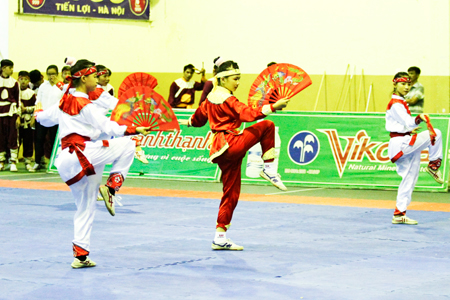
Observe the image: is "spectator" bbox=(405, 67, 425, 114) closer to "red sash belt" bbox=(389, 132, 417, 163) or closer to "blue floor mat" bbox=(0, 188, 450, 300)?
"blue floor mat" bbox=(0, 188, 450, 300)

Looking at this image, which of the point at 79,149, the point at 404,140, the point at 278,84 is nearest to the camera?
the point at 79,149

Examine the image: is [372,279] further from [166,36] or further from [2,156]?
[166,36]

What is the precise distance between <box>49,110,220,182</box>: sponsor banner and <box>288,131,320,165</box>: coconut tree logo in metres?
1.70

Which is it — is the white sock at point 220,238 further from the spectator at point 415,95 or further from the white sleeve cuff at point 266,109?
the spectator at point 415,95

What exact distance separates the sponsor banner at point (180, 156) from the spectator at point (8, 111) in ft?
10.3

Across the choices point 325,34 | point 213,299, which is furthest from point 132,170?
point 213,299

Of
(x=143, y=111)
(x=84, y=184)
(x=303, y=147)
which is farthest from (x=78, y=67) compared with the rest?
(x=303, y=147)

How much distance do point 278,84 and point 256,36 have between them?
1186 cm

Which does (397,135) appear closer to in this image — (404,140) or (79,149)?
(404,140)

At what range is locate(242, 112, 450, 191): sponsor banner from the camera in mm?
14305

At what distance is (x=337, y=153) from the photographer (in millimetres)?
14703

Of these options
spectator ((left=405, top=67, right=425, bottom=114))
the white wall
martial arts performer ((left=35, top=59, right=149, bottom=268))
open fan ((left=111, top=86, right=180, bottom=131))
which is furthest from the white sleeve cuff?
the white wall

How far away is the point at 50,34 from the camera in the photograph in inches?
797

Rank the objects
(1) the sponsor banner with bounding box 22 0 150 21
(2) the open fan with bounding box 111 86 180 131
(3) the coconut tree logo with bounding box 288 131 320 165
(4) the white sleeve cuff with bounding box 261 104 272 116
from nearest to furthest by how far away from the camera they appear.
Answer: (4) the white sleeve cuff with bounding box 261 104 272 116, (2) the open fan with bounding box 111 86 180 131, (3) the coconut tree logo with bounding box 288 131 320 165, (1) the sponsor banner with bounding box 22 0 150 21
